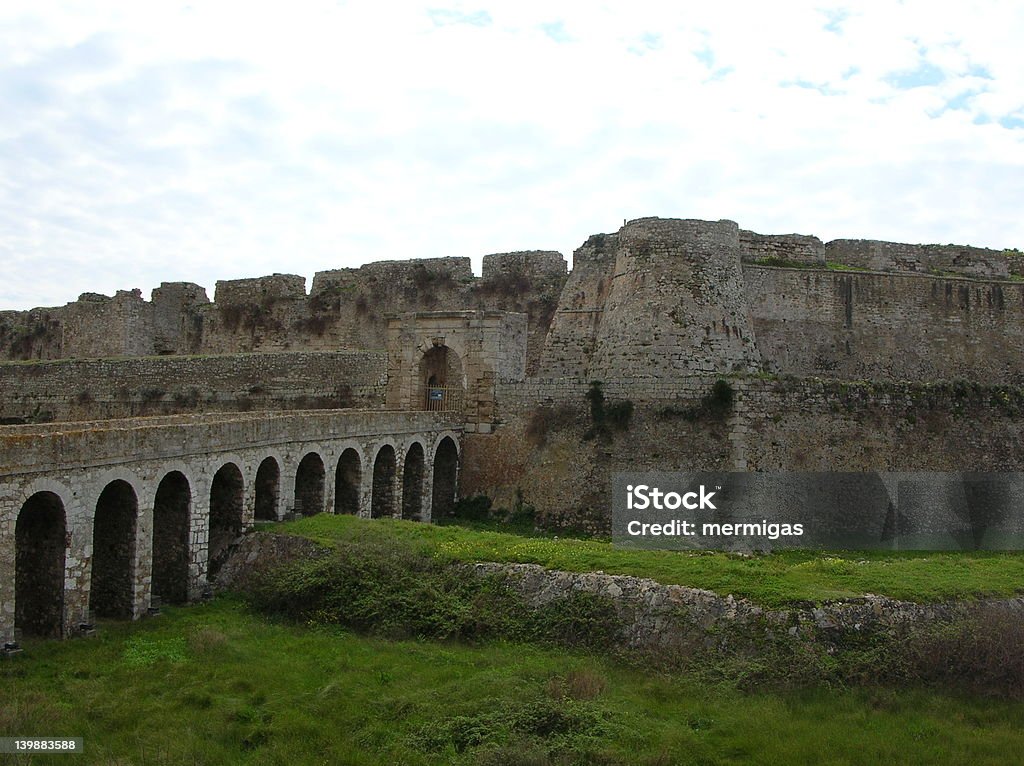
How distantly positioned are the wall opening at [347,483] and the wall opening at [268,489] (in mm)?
1953

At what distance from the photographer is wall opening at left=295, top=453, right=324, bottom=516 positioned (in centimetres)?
1587

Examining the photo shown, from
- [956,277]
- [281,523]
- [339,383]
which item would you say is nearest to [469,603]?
[281,523]

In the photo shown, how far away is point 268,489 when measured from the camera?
14945 millimetres

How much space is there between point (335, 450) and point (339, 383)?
9.55m

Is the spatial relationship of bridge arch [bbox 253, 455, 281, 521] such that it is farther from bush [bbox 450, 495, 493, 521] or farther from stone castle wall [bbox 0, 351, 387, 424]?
stone castle wall [bbox 0, 351, 387, 424]

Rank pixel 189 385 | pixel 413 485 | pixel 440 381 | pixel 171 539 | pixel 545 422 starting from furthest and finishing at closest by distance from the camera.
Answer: pixel 189 385 → pixel 440 381 → pixel 545 422 → pixel 413 485 → pixel 171 539

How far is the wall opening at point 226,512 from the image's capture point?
45.3 feet

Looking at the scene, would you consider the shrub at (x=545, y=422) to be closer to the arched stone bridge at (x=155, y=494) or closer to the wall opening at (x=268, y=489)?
the arched stone bridge at (x=155, y=494)

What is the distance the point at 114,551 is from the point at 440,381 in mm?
12439

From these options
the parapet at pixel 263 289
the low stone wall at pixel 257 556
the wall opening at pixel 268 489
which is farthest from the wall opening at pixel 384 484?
the parapet at pixel 263 289

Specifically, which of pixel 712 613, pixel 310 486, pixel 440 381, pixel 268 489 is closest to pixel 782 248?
pixel 440 381

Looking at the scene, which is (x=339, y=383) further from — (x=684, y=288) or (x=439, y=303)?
(x=684, y=288)

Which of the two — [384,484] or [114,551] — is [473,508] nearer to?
[384,484]

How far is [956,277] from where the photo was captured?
24.9 metres
